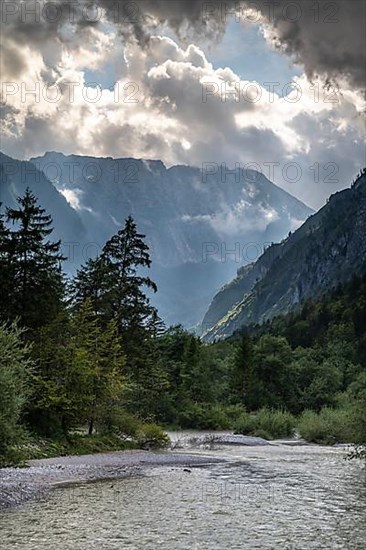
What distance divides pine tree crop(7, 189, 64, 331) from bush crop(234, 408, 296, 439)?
106 ft

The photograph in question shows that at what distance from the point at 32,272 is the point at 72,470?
2123 cm

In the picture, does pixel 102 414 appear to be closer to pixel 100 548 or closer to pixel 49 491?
pixel 49 491

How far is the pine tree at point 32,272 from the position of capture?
158ft

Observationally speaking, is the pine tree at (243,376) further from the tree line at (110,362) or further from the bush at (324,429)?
the bush at (324,429)

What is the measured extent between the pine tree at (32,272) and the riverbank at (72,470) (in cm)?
1307

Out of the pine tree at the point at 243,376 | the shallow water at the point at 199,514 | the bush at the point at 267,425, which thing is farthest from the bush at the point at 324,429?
the pine tree at the point at 243,376

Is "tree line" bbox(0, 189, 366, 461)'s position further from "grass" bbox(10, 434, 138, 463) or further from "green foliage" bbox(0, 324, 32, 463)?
"grass" bbox(10, 434, 138, 463)

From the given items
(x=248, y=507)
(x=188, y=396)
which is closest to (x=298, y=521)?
(x=248, y=507)

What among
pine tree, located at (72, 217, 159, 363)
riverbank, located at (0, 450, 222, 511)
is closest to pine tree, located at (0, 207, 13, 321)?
pine tree, located at (72, 217, 159, 363)

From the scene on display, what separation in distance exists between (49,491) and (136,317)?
1427 inches

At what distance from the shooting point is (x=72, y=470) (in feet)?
105

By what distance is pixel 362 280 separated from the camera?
18700 centimetres

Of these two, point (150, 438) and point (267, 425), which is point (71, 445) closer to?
→ point (150, 438)

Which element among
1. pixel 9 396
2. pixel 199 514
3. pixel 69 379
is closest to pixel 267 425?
pixel 69 379
